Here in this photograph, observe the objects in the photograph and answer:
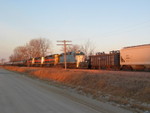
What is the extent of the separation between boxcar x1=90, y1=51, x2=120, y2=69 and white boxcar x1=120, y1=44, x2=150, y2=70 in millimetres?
1740

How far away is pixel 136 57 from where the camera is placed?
26.2 m

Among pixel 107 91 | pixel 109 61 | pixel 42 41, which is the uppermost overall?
pixel 42 41

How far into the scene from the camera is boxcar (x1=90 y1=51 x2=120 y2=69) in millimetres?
30938

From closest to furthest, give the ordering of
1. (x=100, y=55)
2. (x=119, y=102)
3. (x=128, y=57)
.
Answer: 1. (x=119, y=102)
2. (x=128, y=57)
3. (x=100, y=55)

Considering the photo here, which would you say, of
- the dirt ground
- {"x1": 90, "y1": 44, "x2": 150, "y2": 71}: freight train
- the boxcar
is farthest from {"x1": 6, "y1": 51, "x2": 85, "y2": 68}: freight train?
the dirt ground

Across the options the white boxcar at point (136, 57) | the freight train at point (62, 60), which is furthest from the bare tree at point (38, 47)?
the white boxcar at point (136, 57)

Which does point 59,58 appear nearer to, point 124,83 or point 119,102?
point 124,83

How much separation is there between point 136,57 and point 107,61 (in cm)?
689

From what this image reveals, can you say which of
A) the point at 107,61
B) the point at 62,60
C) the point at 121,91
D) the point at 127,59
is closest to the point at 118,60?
the point at 107,61

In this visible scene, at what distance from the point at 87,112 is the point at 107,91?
650 cm

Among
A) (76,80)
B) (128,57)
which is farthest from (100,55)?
(76,80)

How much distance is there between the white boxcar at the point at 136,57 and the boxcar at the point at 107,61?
174 centimetres

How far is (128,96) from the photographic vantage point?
38.5 feet

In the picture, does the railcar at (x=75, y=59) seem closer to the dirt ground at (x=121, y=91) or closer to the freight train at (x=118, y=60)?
the freight train at (x=118, y=60)
